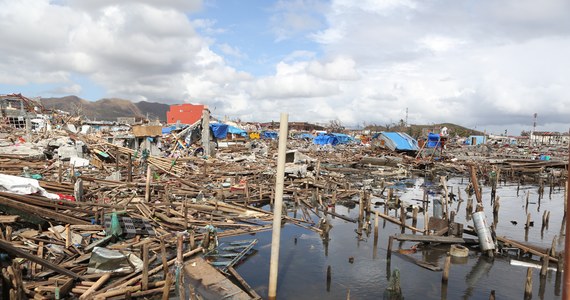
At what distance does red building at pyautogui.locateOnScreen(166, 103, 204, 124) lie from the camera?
2309 inches

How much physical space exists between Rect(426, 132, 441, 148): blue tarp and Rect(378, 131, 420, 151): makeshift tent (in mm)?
1505

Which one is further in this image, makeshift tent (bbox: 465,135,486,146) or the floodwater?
makeshift tent (bbox: 465,135,486,146)

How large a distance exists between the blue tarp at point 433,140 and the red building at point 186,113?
116 feet

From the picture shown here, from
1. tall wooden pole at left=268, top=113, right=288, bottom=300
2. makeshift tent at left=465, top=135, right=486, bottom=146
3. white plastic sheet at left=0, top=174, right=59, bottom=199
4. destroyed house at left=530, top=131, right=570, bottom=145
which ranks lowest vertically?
white plastic sheet at left=0, top=174, right=59, bottom=199

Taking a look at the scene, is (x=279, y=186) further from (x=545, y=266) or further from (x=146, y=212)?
(x=545, y=266)

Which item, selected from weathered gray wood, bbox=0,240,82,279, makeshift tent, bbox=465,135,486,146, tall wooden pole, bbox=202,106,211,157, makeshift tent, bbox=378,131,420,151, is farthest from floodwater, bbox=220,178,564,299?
makeshift tent, bbox=465,135,486,146

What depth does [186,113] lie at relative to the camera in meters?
60.0

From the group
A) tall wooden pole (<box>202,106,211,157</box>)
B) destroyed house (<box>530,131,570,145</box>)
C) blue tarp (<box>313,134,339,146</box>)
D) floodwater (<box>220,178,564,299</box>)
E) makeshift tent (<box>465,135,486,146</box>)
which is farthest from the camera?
destroyed house (<box>530,131,570,145</box>)

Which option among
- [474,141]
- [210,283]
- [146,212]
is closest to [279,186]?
[210,283]

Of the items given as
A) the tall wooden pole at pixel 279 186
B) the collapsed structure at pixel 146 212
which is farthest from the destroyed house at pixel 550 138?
the tall wooden pole at pixel 279 186

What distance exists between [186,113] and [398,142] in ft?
117

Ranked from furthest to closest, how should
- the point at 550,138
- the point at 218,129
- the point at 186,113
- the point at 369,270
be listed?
the point at 550,138 < the point at 186,113 < the point at 218,129 < the point at 369,270

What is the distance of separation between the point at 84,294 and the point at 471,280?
35.0 feet

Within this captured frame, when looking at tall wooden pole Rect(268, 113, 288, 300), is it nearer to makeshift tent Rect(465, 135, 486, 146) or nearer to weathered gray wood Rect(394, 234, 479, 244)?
weathered gray wood Rect(394, 234, 479, 244)
